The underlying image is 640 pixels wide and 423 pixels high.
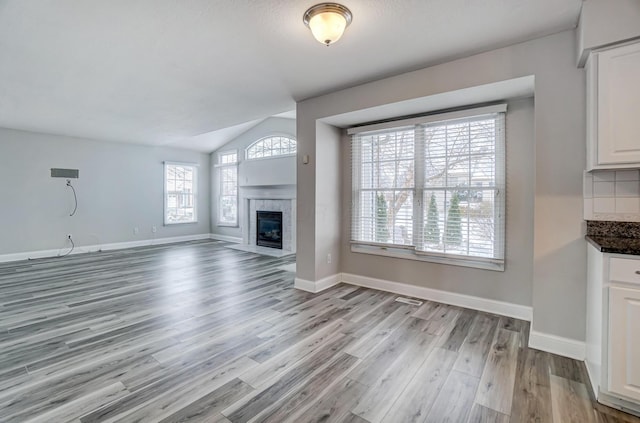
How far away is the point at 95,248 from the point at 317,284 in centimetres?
574

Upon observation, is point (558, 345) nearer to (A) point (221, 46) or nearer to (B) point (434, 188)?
(B) point (434, 188)

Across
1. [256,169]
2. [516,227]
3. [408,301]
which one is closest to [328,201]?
[408,301]

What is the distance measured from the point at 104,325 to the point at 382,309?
2.76m

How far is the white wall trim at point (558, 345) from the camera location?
88.5 inches

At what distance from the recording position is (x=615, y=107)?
6.32 feet

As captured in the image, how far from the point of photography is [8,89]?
3676 mm

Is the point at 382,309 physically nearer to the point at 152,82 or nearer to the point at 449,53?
the point at 449,53

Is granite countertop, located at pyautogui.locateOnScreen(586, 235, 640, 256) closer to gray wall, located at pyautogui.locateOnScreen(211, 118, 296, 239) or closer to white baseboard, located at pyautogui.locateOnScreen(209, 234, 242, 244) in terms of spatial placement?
gray wall, located at pyautogui.locateOnScreen(211, 118, 296, 239)

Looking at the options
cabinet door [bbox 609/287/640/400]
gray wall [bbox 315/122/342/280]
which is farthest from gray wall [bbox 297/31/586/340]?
gray wall [bbox 315/122/342/280]

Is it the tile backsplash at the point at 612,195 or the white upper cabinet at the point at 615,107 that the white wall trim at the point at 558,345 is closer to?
the tile backsplash at the point at 612,195

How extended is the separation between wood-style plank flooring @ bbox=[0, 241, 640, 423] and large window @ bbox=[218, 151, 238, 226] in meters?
4.67

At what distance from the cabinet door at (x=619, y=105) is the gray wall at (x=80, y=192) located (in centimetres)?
828

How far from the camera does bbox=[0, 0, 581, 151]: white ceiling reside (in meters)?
2.07

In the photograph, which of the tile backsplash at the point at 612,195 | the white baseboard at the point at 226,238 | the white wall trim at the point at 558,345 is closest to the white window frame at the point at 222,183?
the white baseboard at the point at 226,238
